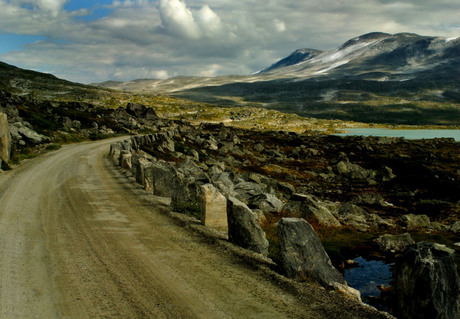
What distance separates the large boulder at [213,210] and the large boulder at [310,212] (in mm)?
10361

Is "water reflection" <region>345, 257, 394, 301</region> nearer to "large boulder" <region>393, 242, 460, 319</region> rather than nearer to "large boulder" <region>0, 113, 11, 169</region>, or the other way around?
"large boulder" <region>393, 242, 460, 319</region>

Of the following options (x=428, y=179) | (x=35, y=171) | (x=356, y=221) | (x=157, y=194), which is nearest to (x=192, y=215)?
(x=157, y=194)

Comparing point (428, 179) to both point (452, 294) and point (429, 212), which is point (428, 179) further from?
point (452, 294)

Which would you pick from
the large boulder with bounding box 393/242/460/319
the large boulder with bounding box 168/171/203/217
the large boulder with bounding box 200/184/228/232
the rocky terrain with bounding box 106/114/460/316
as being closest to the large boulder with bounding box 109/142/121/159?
the rocky terrain with bounding box 106/114/460/316

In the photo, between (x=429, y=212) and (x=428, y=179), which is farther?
(x=428, y=179)

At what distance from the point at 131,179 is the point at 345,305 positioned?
2210 cm

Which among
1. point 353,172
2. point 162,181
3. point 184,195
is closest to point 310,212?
point 184,195

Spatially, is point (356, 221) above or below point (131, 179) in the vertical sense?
below

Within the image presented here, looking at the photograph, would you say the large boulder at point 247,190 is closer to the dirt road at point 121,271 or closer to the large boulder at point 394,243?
the large boulder at point 394,243

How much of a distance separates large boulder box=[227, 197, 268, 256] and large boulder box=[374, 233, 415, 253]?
10.7 meters

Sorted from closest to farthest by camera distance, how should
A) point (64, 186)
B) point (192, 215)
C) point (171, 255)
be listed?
point (171, 255) → point (192, 215) → point (64, 186)

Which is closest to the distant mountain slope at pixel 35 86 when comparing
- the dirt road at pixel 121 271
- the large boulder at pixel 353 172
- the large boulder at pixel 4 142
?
the large boulder at pixel 4 142

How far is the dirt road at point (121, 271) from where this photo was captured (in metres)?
9.59

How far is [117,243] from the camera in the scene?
47.3 ft
